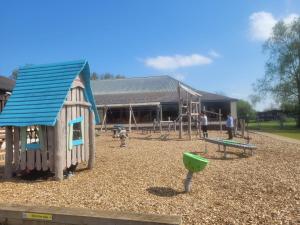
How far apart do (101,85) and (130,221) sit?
44.1 m

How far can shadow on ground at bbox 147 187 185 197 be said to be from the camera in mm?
7168

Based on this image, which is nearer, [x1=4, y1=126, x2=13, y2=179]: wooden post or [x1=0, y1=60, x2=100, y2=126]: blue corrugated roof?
[x1=0, y1=60, x2=100, y2=126]: blue corrugated roof

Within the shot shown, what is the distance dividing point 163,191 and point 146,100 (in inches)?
1159

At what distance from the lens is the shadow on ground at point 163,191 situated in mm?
7168

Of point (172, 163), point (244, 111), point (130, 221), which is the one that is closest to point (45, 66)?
point (172, 163)

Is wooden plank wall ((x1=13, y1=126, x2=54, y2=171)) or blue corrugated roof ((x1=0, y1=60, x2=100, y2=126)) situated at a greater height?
blue corrugated roof ((x1=0, y1=60, x2=100, y2=126))

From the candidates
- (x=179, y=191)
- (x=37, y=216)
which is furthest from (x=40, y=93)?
(x=37, y=216)

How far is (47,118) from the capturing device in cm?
842

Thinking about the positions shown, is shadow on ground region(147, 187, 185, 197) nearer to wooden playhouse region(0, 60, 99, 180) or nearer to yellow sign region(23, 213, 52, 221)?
wooden playhouse region(0, 60, 99, 180)

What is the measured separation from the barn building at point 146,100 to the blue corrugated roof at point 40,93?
2141cm

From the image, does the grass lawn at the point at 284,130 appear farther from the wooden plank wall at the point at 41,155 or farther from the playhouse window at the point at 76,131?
the wooden plank wall at the point at 41,155

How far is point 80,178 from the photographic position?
884 cm

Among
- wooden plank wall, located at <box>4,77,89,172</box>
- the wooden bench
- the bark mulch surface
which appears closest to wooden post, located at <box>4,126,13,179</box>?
wooden plank wall, located at <box>4,77,89,172</box>

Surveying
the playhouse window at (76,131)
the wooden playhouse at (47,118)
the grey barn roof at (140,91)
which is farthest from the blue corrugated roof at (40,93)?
the grey barn roof at (140,91)
